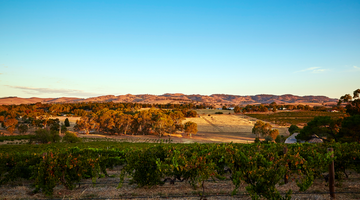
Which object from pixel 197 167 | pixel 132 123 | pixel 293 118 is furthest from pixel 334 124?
pixel 293 118

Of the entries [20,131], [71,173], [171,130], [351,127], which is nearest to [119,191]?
[71,173]

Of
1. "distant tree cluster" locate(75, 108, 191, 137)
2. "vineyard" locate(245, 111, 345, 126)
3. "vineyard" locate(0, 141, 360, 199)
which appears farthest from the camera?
"vineyard" locate(245, 111, 345, 126)

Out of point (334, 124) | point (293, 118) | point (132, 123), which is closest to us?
point (334, 124)

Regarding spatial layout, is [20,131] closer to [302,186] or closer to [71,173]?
[71,173]

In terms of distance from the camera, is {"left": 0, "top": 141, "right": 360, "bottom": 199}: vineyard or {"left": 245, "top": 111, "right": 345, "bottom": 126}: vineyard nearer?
{"left": 0, "top": 141, "right": 360, "bottom": 199}: vineyard

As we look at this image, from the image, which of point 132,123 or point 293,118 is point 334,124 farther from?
point 293,118

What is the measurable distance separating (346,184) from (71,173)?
43.0ft

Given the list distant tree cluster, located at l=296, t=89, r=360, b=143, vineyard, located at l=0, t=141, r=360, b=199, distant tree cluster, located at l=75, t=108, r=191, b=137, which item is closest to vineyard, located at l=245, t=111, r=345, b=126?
distant tree cluster, located at l=75, t=108, r=191, b=137

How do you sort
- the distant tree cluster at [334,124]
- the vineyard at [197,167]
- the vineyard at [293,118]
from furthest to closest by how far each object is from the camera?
1. the vineyard at [293,118]
2. the distant tree cluster at [334,124]
3. the vineyard at [197,167]

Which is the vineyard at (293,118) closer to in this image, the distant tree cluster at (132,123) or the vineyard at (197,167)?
the distant tree cluster at (132,123)

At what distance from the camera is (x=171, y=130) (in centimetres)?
5828

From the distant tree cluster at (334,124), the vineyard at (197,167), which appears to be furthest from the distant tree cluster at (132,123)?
the vineyard at (197,167)

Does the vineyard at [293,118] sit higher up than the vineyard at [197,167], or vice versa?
the vineyard at [197,167]

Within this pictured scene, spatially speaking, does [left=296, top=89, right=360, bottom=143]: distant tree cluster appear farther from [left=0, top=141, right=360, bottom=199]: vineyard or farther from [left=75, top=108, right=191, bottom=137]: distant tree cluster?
[left=75, top=108, right=191, bottom=137]: distant tree cluster
